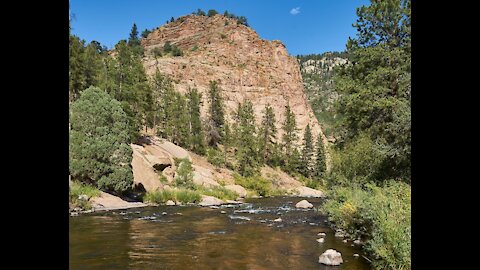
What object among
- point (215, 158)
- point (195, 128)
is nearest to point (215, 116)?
point (195, 128)

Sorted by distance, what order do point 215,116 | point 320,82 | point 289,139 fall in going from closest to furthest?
point 215,116
point 289,139
point 320,82

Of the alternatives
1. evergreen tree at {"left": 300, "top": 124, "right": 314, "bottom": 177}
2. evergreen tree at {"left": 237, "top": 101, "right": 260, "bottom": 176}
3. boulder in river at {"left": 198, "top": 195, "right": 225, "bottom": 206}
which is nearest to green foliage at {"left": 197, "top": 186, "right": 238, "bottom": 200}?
boulder in river at {"left": 198, "top": 195, "right": 225, "bottom": 206}

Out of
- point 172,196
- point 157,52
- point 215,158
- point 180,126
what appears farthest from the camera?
point 157,52

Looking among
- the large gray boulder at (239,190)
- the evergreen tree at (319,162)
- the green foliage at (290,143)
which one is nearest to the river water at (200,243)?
the large gray boulder at (239,190)

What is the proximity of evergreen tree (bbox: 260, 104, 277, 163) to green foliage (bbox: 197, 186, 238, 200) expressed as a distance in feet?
92.0

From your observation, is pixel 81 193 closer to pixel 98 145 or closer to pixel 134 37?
pixel 98 145

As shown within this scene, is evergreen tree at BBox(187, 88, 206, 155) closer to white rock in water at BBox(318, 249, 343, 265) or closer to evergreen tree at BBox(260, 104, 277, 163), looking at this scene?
evergreen tree at BBox(260, 104, 277, 163)

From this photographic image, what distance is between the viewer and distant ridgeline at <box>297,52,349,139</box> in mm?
105431

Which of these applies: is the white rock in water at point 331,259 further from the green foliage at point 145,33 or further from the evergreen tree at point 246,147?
the green foliage at point 145,33

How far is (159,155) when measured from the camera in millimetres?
44781

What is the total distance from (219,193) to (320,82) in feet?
335

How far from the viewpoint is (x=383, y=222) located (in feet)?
32.7

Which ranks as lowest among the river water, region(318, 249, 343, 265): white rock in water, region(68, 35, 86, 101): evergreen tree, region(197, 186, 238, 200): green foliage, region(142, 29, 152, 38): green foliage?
region(197, 186, 238, 200): green foliage
